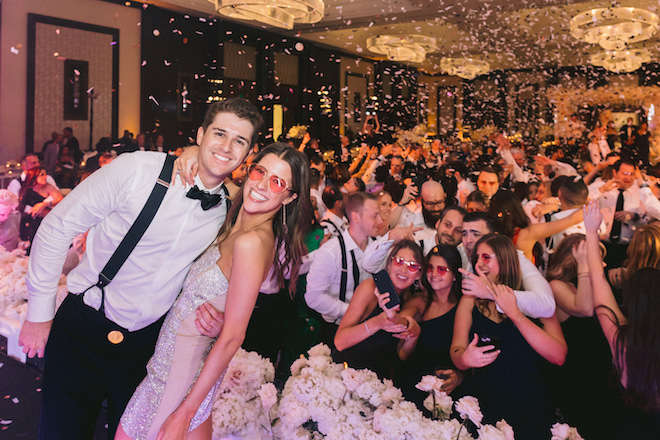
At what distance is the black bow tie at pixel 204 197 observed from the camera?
158 centimetres

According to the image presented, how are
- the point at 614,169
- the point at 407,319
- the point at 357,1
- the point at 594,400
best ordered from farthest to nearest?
the point at 357,1, the point at 614,169, the point at 594,400, the point at 407,319

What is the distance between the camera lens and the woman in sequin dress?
4.59 ft

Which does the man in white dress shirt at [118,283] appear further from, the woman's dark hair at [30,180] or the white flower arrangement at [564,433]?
the woman's dark hair at [30,180]

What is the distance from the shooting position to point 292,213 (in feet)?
5.30

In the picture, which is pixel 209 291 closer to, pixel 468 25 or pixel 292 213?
pixel 292 213

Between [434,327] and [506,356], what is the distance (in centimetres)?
33

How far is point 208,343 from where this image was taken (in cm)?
157

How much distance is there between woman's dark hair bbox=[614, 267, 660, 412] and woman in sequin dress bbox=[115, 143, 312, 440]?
1.25 metres

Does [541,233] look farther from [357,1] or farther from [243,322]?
[357,1]

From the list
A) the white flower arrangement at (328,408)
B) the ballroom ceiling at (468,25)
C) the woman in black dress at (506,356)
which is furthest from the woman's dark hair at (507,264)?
the ballroom ceiling at (468,25)

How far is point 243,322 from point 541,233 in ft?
8.42

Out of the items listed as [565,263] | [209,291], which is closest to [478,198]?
[565,263]

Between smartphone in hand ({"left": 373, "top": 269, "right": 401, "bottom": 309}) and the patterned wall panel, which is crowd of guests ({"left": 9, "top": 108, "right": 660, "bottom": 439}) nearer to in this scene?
smartphone in hand ({"left": 373, "top": 269, "right": 401, "bottom": 309})

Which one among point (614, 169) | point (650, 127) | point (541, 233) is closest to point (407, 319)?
point (541, 233)
